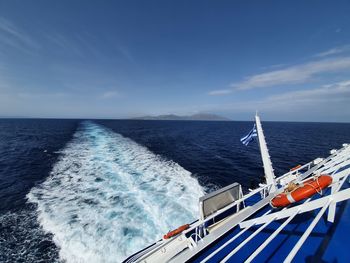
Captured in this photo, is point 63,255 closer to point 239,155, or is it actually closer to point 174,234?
point 174,234

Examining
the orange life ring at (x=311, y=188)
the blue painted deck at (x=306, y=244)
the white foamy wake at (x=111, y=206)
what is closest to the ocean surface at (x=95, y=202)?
the white foamy wake at (x=111, y=206)

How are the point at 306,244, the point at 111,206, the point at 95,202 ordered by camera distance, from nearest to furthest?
the point at 306,244, the point at 111,206, the point at 95,202

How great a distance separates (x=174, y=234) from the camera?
4438 mm

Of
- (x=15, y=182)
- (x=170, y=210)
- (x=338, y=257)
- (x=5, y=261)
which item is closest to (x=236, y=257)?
(x=338, y=257)

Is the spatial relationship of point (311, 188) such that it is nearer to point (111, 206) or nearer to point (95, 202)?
point (111, 206)

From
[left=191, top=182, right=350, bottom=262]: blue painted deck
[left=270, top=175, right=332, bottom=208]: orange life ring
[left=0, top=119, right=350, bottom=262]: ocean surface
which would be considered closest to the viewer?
[left=191, top=182, right=350, bottom=262]: blue painted deck

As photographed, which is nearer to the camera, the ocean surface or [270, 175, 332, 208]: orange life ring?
[270, 175, 332, 208]: orange life ring

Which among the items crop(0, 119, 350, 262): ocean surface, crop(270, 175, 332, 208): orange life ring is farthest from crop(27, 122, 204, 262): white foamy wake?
crop(270, 175, 332, 208): orange life ring

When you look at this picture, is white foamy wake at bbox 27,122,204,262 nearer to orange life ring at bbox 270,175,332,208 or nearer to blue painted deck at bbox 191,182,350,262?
blue painted deck at bbox 191,182,350,262

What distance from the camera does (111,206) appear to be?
910 centimetres

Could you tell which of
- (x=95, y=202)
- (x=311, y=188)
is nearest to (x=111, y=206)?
(x=95, y=202)

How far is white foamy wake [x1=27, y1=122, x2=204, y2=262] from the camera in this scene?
661 cm

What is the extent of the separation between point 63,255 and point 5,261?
6.93ft

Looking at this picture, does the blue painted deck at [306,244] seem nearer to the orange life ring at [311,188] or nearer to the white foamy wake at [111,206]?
the orange life ring at [311,188]
